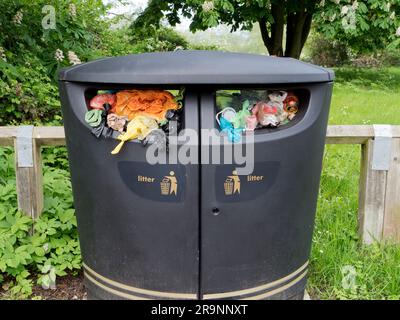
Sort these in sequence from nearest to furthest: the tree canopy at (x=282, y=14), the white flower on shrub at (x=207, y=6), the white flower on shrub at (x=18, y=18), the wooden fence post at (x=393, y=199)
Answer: the wooden fence post at (x=393, y=199) < the white flower on shrub at (x=18, y=18) < the white flower on shrub at (x=207, y=6) < the tree canopy at (x=282, y=14)

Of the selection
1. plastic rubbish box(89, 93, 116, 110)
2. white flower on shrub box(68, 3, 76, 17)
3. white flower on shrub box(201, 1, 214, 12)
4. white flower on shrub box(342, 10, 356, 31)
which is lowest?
plastic rubbish box(89, 93, 116, 110)

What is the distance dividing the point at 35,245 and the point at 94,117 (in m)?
0.99

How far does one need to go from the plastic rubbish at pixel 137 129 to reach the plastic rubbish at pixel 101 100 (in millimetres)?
149

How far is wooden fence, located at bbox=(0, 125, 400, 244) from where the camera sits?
2311mm

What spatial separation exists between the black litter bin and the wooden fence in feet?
1.91

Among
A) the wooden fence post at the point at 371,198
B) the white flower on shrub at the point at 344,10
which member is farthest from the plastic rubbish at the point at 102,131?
the white flower on shrub at the point at 344,10

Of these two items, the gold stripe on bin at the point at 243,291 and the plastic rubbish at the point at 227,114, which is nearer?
the plastic rubbish at the point at 227,114

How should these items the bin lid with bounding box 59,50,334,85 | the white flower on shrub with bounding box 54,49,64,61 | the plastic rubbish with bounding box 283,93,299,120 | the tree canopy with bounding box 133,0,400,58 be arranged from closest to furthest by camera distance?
the bin lid with bounding box 59,50,334,85 < the plastic rubbish with bounding box 283,93,299,120 < the white flower on shrub with bounding box 54,49,64,61 < the tree canopy with bounding box 133,0,400,58

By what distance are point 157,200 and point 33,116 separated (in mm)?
2953

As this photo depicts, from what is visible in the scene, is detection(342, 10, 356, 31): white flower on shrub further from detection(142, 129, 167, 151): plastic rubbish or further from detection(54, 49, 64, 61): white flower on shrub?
detection(142, 129, 167, 151): plastic rubbish

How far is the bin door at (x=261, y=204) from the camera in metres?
1.59

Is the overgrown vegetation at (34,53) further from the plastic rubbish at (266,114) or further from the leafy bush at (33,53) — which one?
the plastic rubbish at (266,114)

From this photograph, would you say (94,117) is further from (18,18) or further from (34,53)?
(34,53)

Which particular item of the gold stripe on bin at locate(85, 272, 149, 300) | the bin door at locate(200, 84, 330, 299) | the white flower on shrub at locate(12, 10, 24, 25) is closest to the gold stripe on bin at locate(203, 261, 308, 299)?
the bin door at locate(200, 84, 330, 299)
